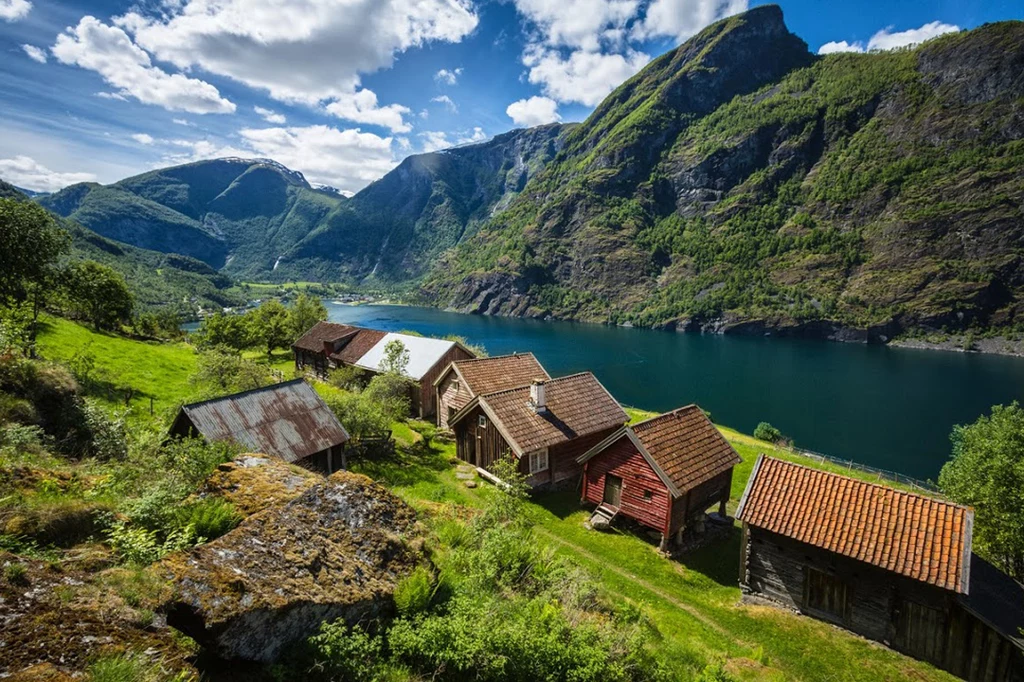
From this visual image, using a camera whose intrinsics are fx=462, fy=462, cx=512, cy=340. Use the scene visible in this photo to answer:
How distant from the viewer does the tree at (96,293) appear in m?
59.2

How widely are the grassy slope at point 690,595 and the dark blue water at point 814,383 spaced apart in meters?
38.9

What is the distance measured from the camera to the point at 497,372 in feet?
121

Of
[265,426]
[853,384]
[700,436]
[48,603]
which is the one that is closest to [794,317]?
[853,384]

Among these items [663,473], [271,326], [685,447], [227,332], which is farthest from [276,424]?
[271,326]

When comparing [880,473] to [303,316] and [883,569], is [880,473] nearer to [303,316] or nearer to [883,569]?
[883,569]

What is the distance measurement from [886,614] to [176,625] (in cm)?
2222

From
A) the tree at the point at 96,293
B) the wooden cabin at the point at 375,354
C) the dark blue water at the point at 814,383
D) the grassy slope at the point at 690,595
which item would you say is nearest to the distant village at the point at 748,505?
the grassy slope at the point at 690,595

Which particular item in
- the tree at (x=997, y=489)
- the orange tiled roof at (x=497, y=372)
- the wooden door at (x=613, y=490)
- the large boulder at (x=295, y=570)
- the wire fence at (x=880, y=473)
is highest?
the large boulder at (x=295, y=570)

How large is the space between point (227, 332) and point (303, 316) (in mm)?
14143

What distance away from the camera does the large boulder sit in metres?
5.45

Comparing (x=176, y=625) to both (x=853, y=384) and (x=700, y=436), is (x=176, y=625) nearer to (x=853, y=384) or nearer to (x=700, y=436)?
(x=700, y=436)

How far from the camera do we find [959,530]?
55.6 ft

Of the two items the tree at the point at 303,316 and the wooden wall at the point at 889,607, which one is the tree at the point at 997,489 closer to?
the wooden wall at the point at 889,607

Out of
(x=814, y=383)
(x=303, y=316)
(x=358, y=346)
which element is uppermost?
(x=303, y=316)
